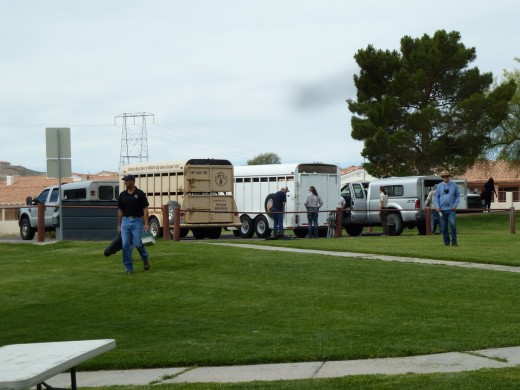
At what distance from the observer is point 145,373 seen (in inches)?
357

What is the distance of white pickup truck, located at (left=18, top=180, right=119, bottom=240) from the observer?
104 ft

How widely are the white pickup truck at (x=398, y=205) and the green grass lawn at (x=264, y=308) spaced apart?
40.8 feet

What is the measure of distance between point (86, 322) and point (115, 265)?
22.2 feet

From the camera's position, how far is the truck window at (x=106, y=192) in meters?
33.3

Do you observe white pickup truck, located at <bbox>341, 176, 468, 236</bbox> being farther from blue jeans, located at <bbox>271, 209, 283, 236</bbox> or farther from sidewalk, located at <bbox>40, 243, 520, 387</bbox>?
sidewalk, located at <bbox>40, 243, 520, 387</bbox>

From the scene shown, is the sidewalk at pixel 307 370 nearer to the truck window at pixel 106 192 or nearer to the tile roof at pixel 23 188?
the truck window at pixel 106 192

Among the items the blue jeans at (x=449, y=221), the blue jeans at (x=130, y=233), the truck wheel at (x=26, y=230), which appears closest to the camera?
the blue jeans at (x=130, y=233)

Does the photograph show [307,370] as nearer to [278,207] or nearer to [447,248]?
[447,248]

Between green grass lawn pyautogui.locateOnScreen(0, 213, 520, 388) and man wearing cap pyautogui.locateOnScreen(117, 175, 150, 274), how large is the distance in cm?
53

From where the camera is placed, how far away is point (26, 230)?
107 ft

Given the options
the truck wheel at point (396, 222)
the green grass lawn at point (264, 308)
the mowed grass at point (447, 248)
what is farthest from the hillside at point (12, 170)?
the green grass lawn at point (264, 308)

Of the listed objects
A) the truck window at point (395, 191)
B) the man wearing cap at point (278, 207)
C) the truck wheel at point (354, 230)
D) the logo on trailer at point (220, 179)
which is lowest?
the truck wheel at point (354, 230)

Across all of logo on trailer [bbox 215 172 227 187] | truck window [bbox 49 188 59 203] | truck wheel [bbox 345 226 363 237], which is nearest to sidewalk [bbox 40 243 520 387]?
logo on trailer [bbox 215 172 227 187]

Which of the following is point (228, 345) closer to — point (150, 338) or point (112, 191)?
point (150, 338)
